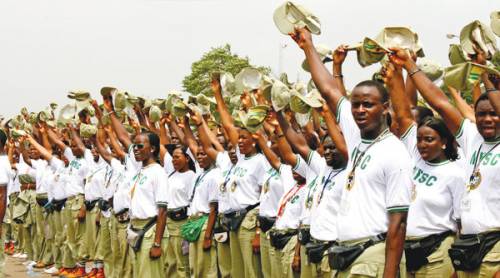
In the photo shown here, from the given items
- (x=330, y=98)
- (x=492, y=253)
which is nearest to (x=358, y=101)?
(x=330, y=98)

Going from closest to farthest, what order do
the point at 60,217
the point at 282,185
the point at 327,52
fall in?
the point at 327,52 → the point at 282,185 → the point at 60,217

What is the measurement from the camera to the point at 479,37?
5.10m

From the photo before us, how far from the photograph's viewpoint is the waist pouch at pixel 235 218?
7.89 m

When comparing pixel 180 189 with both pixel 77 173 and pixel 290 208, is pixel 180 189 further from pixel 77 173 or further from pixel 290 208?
pixel 77 173

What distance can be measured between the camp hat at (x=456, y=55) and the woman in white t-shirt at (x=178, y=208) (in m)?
→ 4.27

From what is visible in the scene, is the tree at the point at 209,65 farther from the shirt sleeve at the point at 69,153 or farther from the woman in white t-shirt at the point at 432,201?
the woman in white t-shirt at the point at 432,201

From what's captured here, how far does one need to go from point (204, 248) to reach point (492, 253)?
4.45 meters

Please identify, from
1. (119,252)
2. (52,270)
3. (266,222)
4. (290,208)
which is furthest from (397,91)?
(52,270)

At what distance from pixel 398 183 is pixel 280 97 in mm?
2288

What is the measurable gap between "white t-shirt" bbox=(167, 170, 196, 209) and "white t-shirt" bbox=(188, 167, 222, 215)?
187 millimetres

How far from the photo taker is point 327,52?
6.11 m

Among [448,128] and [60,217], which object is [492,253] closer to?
[448,128]

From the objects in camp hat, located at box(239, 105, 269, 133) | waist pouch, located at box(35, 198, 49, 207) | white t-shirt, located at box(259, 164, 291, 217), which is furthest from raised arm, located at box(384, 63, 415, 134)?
waist pouch, located at box(35, 198, 49, 207)

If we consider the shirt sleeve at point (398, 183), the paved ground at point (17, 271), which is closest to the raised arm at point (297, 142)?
the shirt sleeve at point (398, 183)
